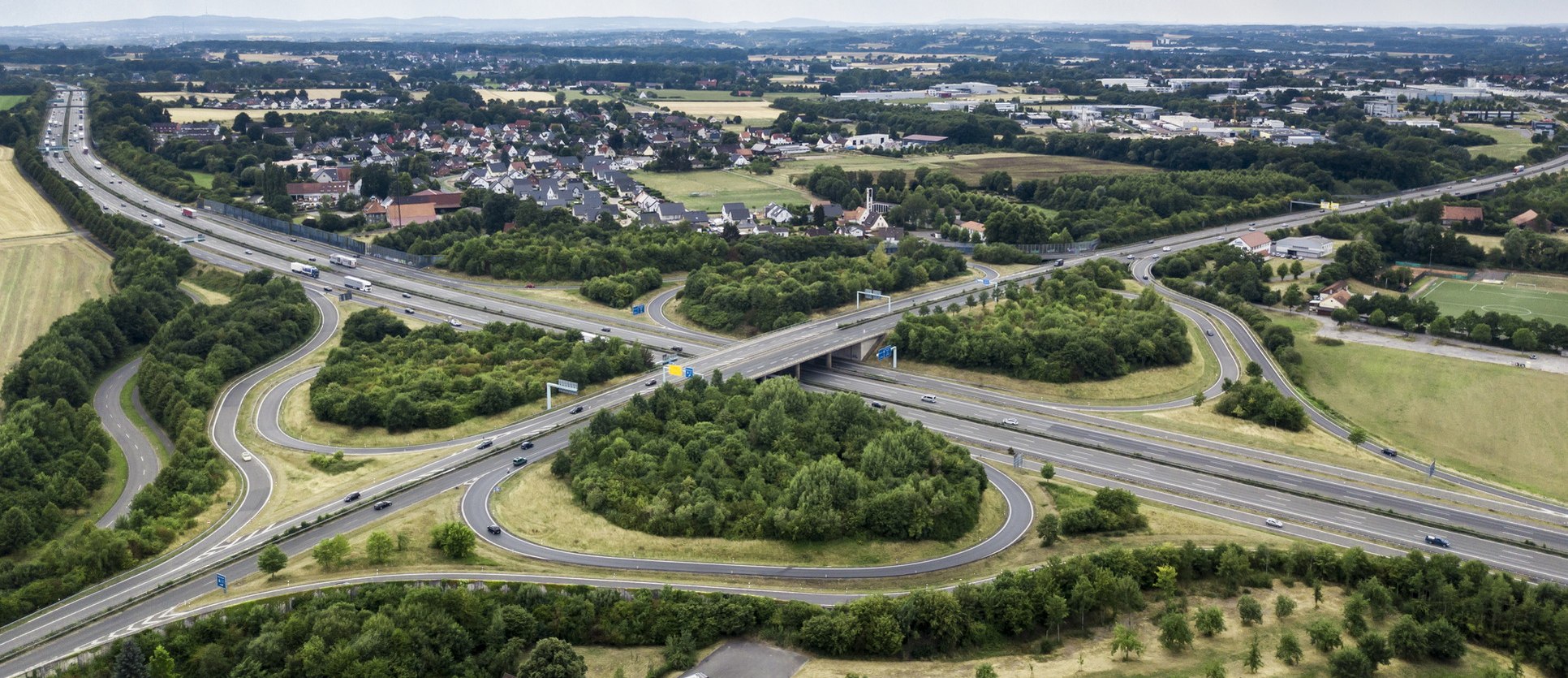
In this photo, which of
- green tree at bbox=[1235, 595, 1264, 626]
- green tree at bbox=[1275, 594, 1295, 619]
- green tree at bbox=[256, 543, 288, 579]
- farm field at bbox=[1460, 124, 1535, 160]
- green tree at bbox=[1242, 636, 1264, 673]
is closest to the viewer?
green tree at bbox=[1242, 636, 1264, 673]

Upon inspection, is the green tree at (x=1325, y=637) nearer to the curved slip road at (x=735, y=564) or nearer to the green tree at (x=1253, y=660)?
the green tree at (x=1253, y=660)

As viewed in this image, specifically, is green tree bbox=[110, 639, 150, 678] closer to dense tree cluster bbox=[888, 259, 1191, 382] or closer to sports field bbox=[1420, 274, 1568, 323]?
dense tree cluster bbox=[888, 259, 1191, 382]

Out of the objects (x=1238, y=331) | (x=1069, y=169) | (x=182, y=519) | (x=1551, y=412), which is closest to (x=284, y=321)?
(x=182, y=519)

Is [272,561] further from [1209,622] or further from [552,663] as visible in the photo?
[1209,622]

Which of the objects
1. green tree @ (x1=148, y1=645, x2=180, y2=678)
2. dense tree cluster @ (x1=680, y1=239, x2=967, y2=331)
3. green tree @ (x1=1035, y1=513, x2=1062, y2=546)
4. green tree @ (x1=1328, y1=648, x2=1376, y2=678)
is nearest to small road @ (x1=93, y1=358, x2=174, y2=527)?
green tree @ (x1=148, y1=645, x2=180, y2=678)

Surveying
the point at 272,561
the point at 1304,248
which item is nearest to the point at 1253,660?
the point at 272,561

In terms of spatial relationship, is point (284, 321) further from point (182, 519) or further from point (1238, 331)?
point (1238, 331)
